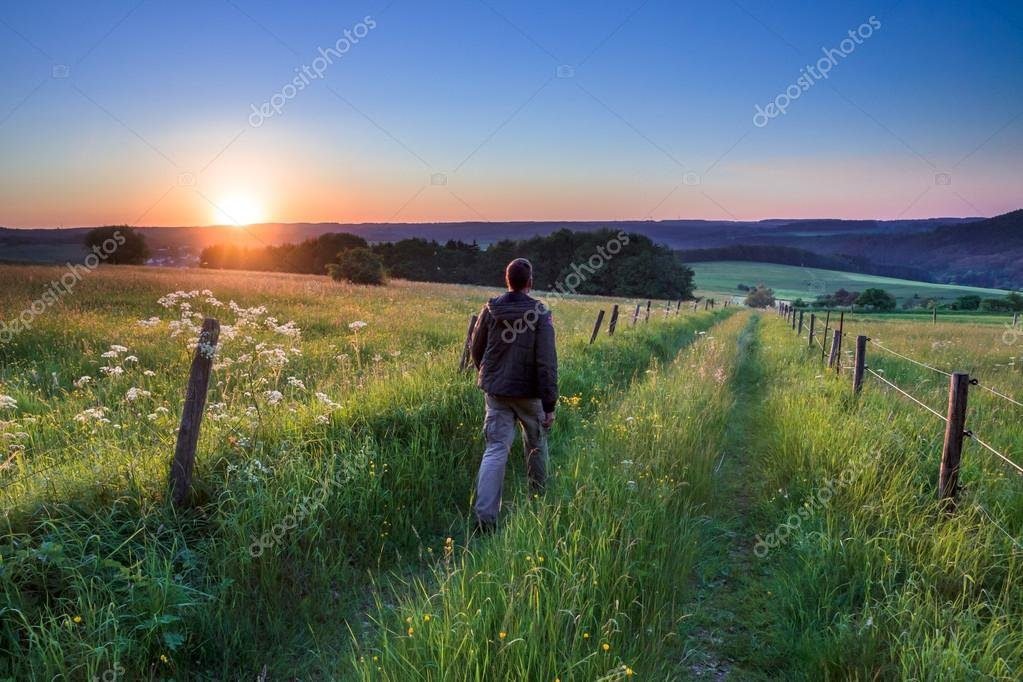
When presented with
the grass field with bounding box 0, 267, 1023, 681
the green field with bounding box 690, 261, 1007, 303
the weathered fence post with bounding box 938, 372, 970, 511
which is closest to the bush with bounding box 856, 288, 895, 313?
the green field with bounding box 690, 261, 1007, 303

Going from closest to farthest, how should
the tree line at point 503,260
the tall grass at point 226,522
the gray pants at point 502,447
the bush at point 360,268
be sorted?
the tall grass at point 226,522 → the gray pants at point 502,447 → the bush at point 360,268 → the tree line at point 503,260

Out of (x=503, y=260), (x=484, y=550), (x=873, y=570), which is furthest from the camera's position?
(x=503, y=260)

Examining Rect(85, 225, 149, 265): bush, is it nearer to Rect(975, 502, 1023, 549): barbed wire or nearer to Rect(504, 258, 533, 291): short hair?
Rect(504, 258, 533, 291): short hair

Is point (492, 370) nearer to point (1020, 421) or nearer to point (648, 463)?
point (648, 463)

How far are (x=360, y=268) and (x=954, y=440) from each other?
44.7m

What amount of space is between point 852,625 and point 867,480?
2133mm

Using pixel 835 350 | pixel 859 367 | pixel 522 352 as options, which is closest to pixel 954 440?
pixel 522 352

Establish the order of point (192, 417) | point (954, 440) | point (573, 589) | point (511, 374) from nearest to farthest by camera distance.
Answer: point (573, 589)
point (192, 417)
point (954, 440)
point (511, 374)

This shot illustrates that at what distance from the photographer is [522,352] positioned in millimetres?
5562

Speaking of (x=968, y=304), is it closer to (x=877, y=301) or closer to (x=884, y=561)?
(x=877, y=301)

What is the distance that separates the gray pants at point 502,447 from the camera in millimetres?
5438

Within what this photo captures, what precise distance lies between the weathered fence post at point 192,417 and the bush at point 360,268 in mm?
42652

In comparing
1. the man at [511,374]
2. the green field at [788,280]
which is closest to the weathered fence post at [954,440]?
the man at [511,374]

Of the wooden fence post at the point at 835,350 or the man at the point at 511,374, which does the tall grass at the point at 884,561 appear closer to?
the man at the point at 511,374
